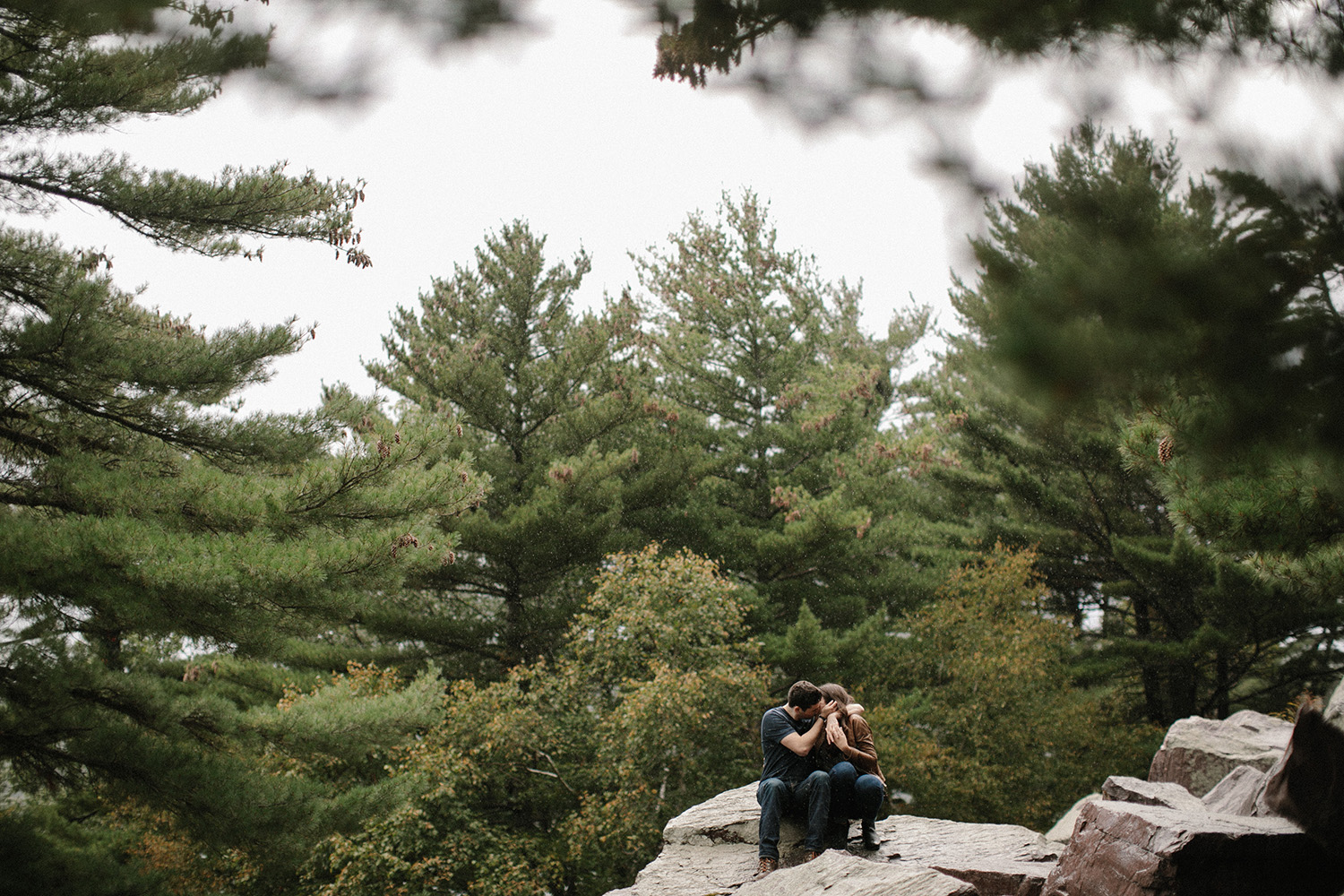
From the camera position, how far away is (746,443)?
58.1 ft

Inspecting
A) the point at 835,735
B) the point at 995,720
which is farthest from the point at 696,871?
the point at 995,720

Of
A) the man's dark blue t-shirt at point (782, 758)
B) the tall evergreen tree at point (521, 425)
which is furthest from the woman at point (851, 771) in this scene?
the tall evergreen tree at point (521, 425)

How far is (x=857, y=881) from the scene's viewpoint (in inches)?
159

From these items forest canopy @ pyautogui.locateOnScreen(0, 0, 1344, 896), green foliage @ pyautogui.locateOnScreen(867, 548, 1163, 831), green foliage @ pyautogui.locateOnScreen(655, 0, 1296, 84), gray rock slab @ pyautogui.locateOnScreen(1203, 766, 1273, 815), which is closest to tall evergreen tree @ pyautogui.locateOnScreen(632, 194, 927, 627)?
forest canopy @ pyautogui.locateOnScreen(0, 0, 1344, 896)

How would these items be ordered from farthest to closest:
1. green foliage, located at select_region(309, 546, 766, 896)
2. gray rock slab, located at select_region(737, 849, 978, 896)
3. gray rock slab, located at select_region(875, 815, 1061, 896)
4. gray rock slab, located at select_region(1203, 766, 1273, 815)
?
1. green foliage, located at select_region(309, 546, 766, 896)
2. gray rock slab, located at select_region(1203, 766, 1273, 815)
3. gray rock slab, located at select_region(875, 815, 1061, 896)
4. gray rock slab, located at select_region(737, 849, 978, 896)

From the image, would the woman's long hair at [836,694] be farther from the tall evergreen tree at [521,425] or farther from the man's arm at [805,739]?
the tall evergreen tree at [521,425]

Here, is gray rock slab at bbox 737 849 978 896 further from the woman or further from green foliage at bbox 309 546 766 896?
green foliage at bbox 309 546 766 896

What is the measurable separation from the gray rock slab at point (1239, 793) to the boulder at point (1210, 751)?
5.26 feet

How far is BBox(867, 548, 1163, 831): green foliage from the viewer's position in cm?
1139

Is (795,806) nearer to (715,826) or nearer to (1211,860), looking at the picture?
(715,826)

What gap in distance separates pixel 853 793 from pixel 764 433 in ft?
41.6

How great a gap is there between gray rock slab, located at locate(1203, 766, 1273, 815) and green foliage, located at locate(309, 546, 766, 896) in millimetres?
5195

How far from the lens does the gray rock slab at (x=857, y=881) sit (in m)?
3.92

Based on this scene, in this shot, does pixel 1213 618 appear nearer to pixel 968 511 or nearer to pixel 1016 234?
pixel 968 511
